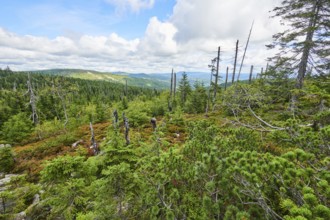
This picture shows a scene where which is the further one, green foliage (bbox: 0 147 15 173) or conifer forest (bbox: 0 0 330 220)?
green foliage (bbox: 0 147 15 173)

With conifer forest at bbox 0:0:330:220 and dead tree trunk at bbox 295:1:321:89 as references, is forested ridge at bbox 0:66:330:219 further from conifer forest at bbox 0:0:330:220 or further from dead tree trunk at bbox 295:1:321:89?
dead tree trunk at bbox 295:1:321:89

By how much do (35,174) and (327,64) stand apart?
54.8ft

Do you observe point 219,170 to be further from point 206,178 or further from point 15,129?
point 15,129

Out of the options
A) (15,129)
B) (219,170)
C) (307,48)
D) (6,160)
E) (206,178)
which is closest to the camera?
(219,170)

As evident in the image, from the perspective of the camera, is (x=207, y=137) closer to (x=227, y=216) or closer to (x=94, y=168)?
(x=227, y=216)

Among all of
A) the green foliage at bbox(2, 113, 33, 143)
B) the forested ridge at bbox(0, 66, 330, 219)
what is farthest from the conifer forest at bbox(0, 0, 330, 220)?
the green foliage at bbox(2, 113, 33, 143)

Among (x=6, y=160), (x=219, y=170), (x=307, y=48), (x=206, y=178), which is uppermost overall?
(x=307, y=48)

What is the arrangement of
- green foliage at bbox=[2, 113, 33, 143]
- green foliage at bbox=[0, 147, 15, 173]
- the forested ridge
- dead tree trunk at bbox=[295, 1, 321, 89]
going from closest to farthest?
1. the forested ridge
2. dead tree trunk at bbox=[295, 1, 321, 89]
3. green foliage at bbox=[0, 147, 15, 173]
4. green foliage at bbox=[2, 113, 33, 143]

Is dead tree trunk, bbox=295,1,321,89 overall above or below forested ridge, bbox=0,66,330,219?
above

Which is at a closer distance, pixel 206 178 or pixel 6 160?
pixel 206 178

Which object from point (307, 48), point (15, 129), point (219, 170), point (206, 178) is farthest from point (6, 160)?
point (307, 48)

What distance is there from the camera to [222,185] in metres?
3.21

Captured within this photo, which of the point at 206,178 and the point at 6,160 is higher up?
the point at 206,178

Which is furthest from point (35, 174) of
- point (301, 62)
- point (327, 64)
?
point (327, 64)
